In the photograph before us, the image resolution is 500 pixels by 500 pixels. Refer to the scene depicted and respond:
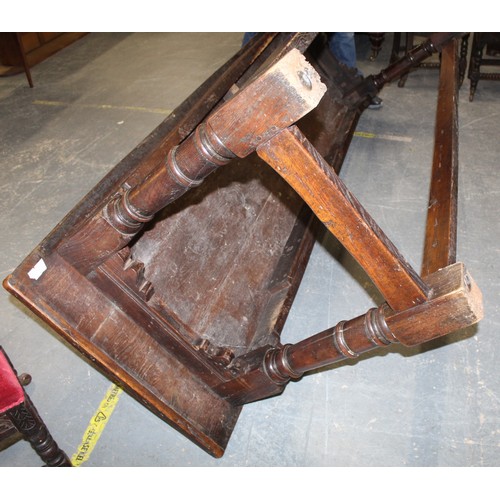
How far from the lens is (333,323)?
280 centimetres

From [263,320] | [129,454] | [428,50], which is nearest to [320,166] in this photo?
[263,320]

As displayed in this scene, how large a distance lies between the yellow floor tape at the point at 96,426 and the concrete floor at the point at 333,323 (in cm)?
3

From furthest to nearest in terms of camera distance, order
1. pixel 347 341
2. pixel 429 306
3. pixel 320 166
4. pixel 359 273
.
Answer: pixel 359 273
pixel 347 341
pixel 429 306
pixel 320 166

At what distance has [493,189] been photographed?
3549mm

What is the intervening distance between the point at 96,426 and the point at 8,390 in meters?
0.79

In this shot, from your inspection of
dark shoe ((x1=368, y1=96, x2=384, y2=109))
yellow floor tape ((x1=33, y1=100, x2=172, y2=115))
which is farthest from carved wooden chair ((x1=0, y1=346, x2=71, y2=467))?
dark shoe ((x1=368, y1=96, x2=384, y2=109))

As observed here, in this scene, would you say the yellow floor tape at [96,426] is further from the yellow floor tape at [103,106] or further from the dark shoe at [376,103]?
the dark shoe at [376,103]

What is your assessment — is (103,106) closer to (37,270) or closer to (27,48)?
(27,48)

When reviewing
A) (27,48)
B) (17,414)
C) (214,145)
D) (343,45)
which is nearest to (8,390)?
(17,414)

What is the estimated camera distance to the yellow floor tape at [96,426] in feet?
7.54

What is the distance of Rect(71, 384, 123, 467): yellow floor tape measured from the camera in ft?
7.54

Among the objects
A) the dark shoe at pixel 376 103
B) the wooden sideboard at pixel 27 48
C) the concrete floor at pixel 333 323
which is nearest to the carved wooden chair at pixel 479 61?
the concrete floor at pixel 333 323

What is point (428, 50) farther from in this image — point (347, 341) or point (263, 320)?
point (347, 341)

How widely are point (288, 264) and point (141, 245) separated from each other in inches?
34.0
